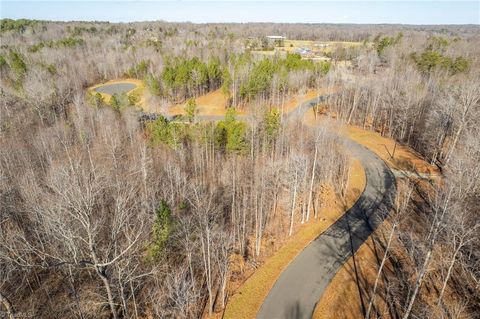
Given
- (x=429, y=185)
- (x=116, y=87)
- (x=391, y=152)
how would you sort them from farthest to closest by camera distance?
(x=116, y=87) < (x=391, y=152) < (x=429, y=185)

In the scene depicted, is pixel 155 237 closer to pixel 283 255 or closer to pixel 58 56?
pixel 283 255

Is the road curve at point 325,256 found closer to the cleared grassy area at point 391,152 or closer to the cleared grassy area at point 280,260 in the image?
the cleared grassy area at point 280,260

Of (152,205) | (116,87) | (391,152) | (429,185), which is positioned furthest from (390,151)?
(116,87)

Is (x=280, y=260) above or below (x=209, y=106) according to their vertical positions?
below

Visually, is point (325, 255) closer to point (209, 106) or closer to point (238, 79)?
point (238, 79)

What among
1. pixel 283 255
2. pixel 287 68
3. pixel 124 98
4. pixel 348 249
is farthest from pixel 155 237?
pixel 287 68

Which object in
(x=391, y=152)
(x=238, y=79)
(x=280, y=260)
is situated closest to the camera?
(x=280, y=260)

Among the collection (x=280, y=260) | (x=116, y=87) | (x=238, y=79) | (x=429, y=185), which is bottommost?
(x=280, y=260)
